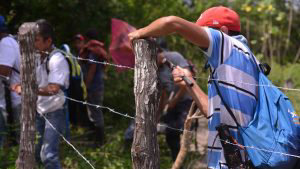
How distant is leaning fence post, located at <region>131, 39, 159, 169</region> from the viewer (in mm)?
3082

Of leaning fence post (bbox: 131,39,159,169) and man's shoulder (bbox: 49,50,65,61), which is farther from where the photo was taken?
man's shoulder (bbox: 49,50,65,61)

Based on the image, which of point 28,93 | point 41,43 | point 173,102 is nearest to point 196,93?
point 28,93

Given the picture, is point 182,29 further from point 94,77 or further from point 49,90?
point 94,77

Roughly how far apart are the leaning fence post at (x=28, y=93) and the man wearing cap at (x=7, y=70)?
104 centimetres

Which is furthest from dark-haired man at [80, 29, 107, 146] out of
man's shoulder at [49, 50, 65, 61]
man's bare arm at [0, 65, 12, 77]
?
man's shoulder at [49, 50, 65, 61]

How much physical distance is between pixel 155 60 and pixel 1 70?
2.74 meters

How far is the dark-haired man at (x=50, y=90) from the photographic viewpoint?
4816 millimetres

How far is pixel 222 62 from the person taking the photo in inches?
115

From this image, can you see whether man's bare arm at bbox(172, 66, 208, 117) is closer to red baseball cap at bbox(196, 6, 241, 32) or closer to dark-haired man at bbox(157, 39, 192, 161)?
red baseball cap at bbox(196, 6, 241, 32)

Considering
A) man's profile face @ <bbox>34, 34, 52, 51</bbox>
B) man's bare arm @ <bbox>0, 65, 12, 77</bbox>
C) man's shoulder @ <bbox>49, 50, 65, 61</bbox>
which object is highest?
man's profile face @ <bbox>34, 34, 52, 51</bbox>

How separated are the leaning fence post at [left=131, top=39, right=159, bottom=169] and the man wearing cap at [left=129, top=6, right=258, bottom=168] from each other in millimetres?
153

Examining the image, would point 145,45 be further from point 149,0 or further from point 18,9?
point 149,0

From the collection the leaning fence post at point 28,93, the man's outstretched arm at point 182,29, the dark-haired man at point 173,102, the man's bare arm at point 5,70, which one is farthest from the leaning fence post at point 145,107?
the dark-haired man at point 173,102

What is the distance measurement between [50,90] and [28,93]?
35cm
